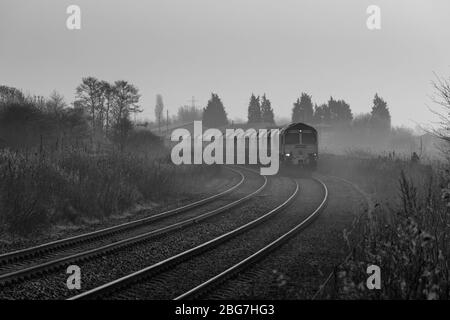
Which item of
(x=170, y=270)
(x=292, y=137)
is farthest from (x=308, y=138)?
(x=170, y=270)

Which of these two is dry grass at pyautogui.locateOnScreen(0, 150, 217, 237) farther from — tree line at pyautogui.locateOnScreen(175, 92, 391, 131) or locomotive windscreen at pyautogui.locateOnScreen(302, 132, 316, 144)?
tree line at pyautogui.locateOnScreen(175, 92, 391, 131)

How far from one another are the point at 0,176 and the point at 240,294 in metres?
7.71

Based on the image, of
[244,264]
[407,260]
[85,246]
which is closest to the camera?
[407,260]

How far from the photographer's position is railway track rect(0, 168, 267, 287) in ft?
24.1

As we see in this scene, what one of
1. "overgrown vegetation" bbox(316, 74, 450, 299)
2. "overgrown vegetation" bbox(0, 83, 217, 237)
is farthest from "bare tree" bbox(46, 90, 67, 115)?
"overgrown vegetation" bbox(316, 74, 450, 299)

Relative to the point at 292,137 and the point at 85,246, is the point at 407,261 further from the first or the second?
the point at 292,137

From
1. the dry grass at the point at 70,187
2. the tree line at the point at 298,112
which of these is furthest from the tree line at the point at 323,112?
the dry grass at the point at 70,187

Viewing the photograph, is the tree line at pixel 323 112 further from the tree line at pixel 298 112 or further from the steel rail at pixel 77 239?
the steel rail at pixel 77 239

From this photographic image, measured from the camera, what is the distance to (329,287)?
6305mm

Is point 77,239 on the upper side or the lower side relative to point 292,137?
lower

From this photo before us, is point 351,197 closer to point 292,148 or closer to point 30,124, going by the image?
point 292,148

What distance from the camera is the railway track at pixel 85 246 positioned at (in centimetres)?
734

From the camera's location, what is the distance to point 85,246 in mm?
9227
